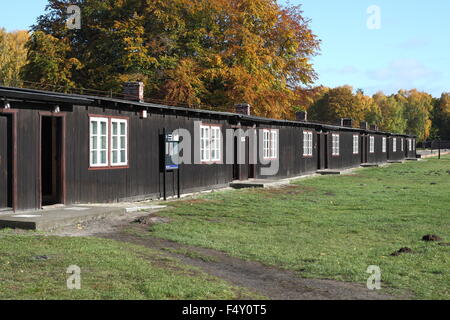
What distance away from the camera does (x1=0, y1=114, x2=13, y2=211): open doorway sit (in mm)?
13336

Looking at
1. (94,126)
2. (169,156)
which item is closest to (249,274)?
(94,126)

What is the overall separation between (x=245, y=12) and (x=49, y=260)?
118 feet

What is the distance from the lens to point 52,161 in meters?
16.0

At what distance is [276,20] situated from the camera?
4566cm

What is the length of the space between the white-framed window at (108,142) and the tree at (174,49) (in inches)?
747

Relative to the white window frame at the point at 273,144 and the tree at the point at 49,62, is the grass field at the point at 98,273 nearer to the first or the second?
the white window frame at the point at 273,144

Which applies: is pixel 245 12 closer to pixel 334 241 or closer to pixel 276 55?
pixel 276 55

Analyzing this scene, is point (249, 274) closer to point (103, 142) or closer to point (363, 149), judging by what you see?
point (103, 142)

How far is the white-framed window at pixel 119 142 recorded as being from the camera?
17.4m

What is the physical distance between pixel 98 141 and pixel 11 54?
39.5 metres

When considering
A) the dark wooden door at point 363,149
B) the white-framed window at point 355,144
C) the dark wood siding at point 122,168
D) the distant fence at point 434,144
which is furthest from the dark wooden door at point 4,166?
the distant fence at point 434,144

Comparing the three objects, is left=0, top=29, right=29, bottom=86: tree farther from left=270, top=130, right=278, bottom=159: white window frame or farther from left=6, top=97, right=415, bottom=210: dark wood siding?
left=6, top=97, right=415, bottom=210: dark wood siding

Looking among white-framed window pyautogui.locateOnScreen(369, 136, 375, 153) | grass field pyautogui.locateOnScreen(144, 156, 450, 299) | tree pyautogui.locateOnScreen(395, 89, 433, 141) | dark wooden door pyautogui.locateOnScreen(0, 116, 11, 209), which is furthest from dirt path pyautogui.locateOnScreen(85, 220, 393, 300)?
tree pyautogui.locateOnScreen(395, 89, 433, 141)

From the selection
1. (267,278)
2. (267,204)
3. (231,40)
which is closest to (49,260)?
(267,278)
